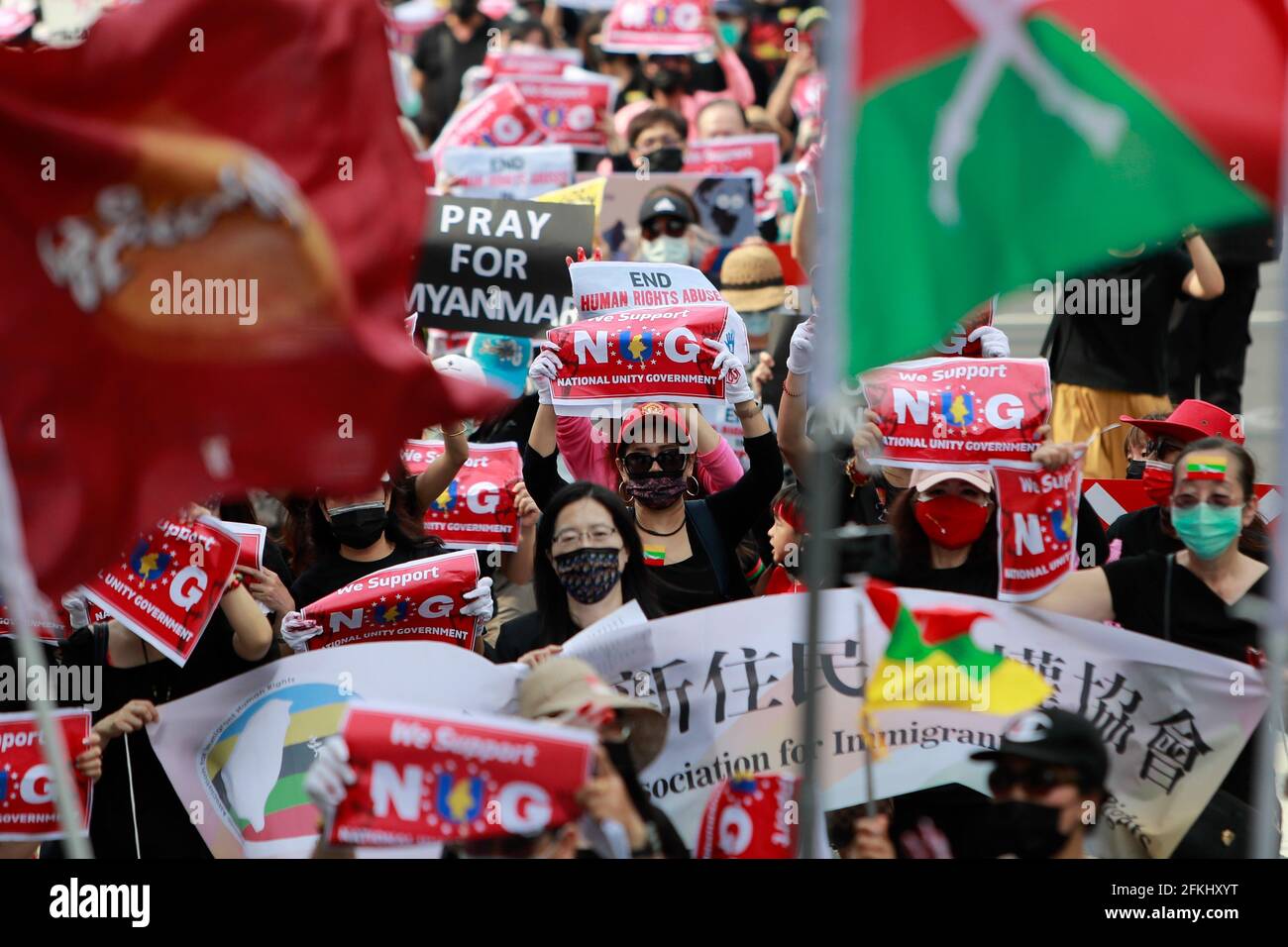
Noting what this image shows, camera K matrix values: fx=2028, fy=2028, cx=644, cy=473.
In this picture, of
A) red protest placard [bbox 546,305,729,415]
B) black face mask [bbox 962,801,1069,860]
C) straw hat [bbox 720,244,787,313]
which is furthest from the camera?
straw hat [bbox 720,244,787,313]

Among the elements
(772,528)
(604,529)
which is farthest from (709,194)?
(604,529)

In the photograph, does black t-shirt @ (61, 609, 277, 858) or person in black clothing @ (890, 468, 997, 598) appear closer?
black t-shirt @ (61, 609, 277, 858)

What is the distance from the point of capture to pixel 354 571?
6.45 meters

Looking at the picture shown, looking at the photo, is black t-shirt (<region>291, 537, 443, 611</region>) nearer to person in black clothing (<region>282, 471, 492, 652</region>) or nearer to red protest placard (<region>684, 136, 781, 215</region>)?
person in black clothing (<region>282, 471, 492, 652</region>)

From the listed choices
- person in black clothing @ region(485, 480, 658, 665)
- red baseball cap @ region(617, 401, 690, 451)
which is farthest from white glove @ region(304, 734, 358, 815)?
red baseball cap @ region(617, 401, 690, 451)

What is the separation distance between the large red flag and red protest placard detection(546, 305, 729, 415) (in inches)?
95.4

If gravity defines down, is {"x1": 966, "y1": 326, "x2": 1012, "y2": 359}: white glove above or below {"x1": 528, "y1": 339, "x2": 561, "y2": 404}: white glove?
above

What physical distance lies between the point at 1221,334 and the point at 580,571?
5.52 m

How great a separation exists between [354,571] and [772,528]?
4.70 ft

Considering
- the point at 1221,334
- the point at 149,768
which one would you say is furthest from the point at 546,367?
the point at 1221,334

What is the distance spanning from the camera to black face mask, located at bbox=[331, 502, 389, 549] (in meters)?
6.48

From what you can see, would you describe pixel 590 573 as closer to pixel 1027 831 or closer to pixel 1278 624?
pixel 1027 831

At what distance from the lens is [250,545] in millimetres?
5926
